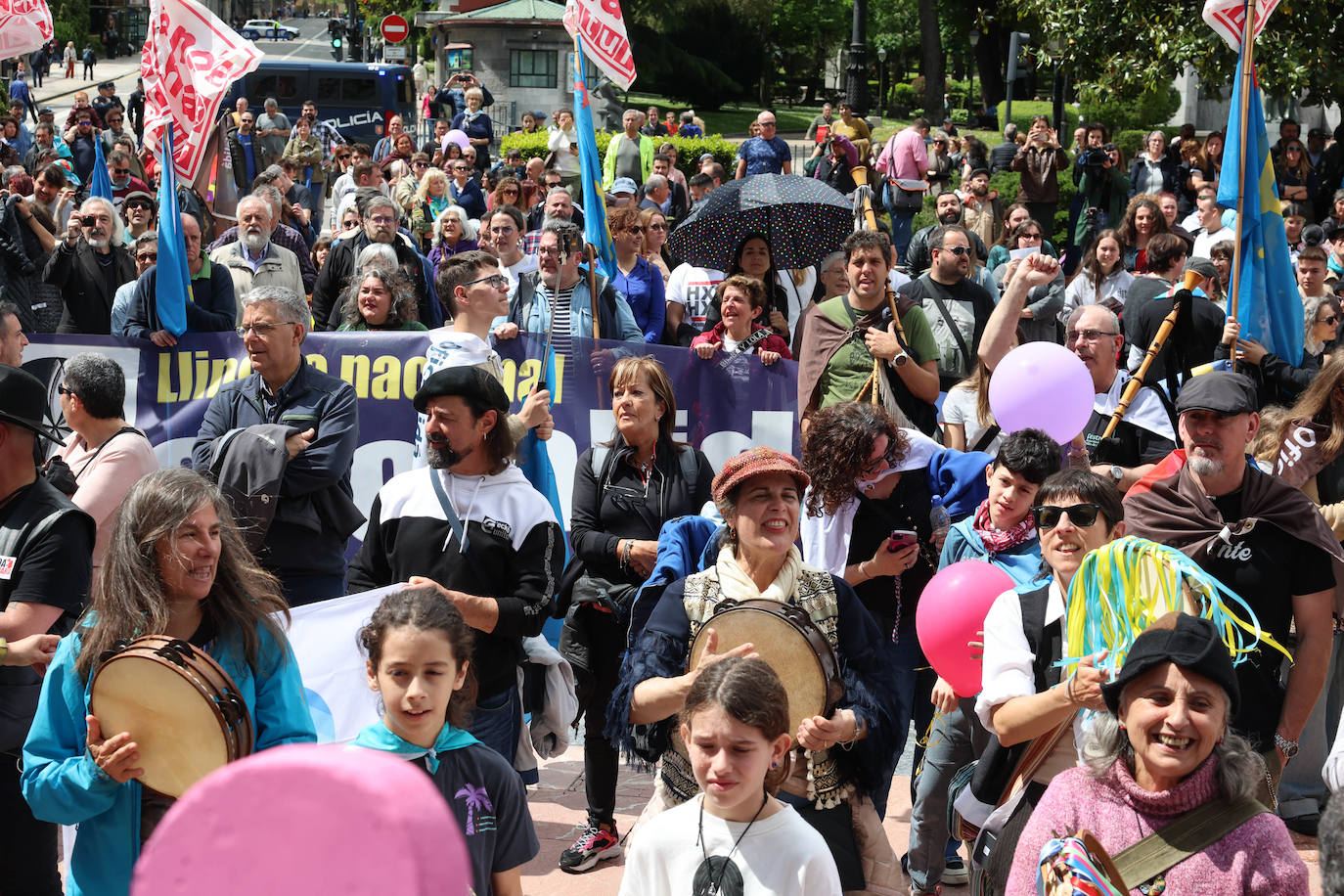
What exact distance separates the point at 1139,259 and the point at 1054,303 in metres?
0.98

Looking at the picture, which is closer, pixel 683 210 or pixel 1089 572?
pixel 1089 572

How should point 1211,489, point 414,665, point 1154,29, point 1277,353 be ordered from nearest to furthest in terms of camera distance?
point 414,665 < point 1211,489 < point 1277,353 < point 1154,29

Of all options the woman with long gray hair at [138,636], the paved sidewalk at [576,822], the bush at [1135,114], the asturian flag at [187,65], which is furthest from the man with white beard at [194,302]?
the bush at [1135,114]

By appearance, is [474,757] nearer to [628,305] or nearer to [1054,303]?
[628,305]

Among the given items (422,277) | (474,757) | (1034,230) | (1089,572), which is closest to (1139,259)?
(1034,230)

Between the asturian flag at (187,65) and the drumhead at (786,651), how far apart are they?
5.76 meters

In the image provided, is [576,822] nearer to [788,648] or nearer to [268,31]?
[788,648]

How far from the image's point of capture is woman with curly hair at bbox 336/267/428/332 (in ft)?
26.2

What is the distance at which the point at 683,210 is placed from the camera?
17.6 metres

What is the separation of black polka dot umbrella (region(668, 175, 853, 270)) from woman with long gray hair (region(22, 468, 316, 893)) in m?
5.06

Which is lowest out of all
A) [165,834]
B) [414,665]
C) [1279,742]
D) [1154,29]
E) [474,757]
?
[1279,742]

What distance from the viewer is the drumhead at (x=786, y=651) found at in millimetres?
3799

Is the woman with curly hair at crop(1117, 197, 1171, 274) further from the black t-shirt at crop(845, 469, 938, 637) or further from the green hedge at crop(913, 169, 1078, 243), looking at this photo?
the green hedge at crop(913, 169, 1078, 243)

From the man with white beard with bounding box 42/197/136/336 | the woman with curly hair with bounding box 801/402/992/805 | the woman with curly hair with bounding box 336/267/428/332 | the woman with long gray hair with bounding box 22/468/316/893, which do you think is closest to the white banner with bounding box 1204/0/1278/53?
the woman with curly hair with bounding box 801/402/992/805
